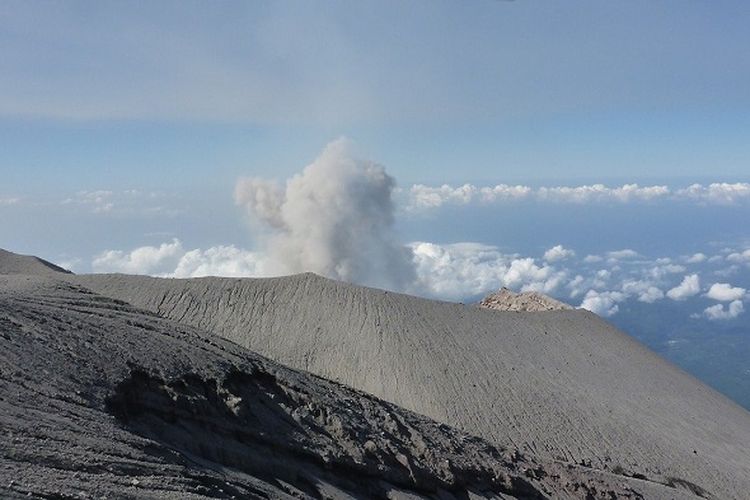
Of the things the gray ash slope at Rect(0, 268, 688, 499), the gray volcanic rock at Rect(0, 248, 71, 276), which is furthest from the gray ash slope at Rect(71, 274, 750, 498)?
the gray ash slope at Rect(0, 268, 688, 499)

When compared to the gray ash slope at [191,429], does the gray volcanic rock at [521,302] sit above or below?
above

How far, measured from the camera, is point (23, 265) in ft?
123

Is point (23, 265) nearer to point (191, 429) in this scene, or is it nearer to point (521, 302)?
point (191, 429)

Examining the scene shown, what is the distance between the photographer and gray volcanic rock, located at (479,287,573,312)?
46.2 m

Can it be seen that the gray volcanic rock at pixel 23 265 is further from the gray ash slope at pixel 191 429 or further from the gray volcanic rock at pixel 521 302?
the gray volcanic rock at pixel 521 302

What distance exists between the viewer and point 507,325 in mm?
38375

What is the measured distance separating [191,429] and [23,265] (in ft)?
94.0

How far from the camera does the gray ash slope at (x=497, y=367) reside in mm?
26406

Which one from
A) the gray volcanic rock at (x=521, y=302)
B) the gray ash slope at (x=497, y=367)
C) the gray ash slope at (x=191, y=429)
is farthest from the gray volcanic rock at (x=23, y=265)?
the gray volcanic rock at (x=521, y=302)

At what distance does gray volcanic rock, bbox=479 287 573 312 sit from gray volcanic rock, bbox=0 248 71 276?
25608mm

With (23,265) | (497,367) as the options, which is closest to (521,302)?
(497,367)

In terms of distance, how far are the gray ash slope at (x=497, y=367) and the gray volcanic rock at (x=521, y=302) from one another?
159 inches

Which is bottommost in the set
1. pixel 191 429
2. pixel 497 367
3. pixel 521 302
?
pixel 191 429

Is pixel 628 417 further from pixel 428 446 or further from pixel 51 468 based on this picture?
pixel 51 468
